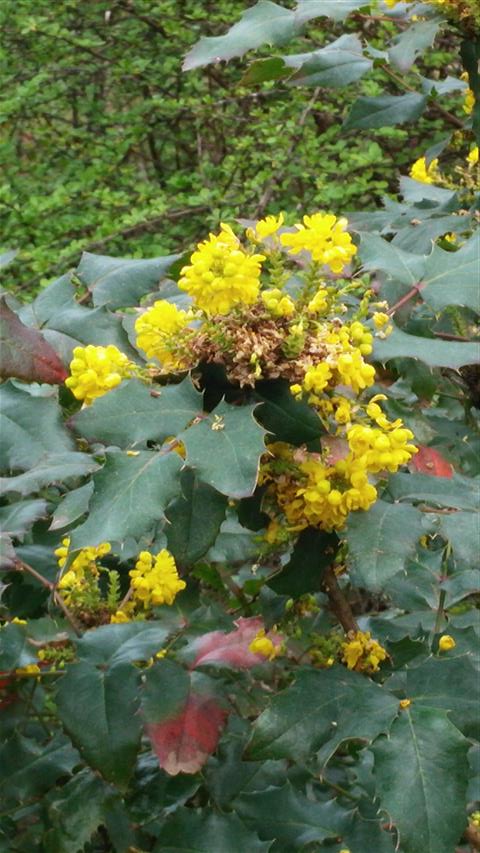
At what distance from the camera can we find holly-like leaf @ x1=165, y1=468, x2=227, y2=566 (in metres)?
1.13

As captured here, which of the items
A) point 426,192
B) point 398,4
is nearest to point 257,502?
point 426,192

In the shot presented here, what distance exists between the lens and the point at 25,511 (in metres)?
1.53

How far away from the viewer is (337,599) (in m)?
1.38

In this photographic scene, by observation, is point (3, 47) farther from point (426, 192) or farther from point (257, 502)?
point (257, 502)

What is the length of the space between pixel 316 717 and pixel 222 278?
0.51m

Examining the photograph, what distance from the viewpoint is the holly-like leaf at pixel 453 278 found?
1313 millimetres

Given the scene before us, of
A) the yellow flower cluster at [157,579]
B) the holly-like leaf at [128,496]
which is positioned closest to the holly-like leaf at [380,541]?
the holly-like leaf at [128,496]

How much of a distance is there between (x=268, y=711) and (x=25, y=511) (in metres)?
0.48

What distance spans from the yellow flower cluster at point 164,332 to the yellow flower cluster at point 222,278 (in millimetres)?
30

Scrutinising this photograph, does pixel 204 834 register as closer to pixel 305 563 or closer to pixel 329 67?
pixel 305 563

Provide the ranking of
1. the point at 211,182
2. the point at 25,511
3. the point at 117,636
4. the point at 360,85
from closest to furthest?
1. the point at 117,636
2. the point at 25,511
3. the point at 360,85
4. the point at 211,182

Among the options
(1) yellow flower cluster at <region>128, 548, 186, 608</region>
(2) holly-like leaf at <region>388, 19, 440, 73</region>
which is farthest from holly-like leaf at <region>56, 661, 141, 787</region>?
(2) holly-like leaf at <region>388, 19, 440, 73</region>

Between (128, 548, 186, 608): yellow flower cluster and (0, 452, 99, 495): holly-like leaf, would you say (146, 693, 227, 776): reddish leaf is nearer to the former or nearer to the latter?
(128, 548, 186, 608): yellow flower cluster

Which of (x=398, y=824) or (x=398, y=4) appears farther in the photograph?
(x=398, y=4)
